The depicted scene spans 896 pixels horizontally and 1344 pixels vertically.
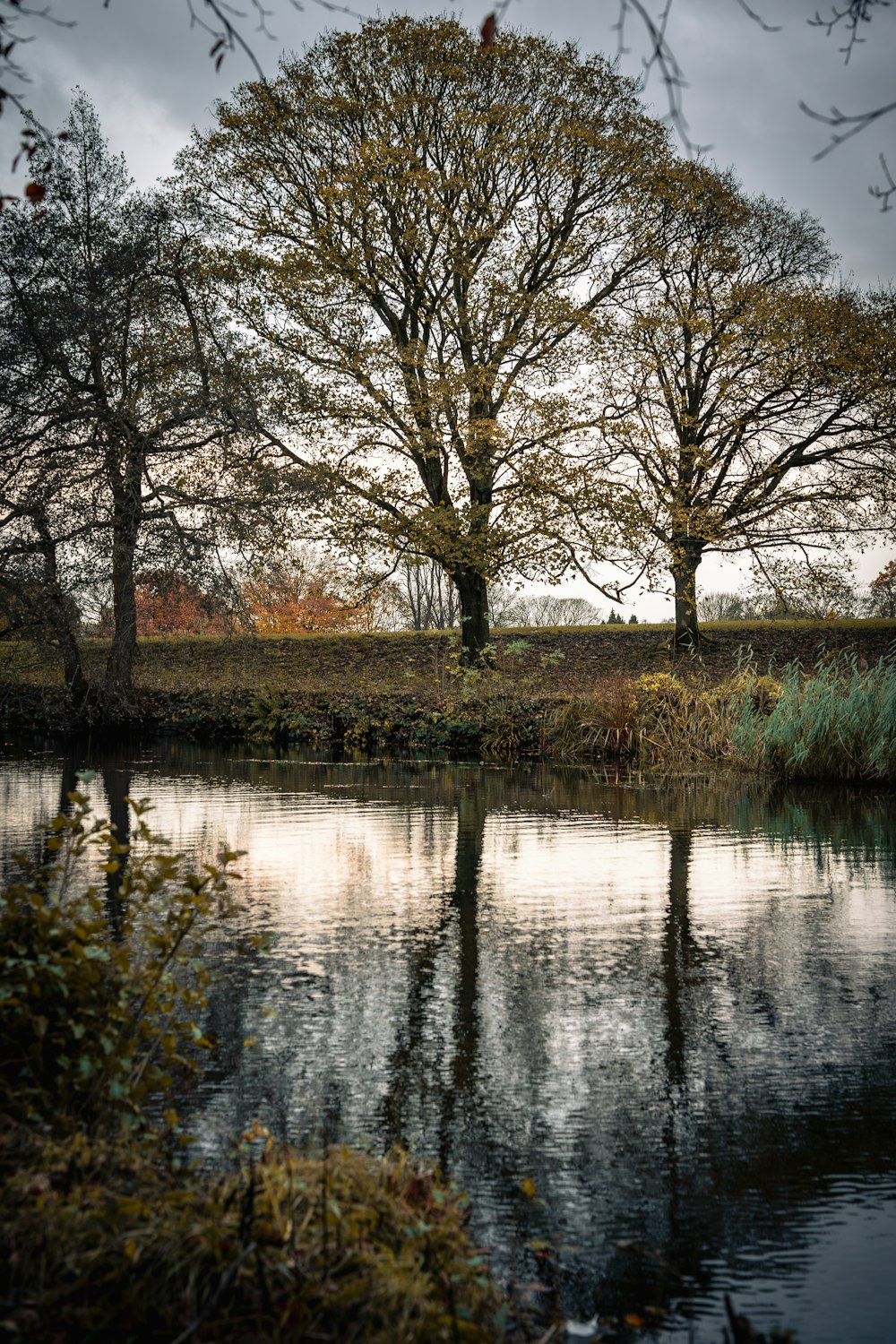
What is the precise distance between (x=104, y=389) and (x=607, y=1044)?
708 inches

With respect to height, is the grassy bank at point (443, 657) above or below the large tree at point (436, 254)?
below

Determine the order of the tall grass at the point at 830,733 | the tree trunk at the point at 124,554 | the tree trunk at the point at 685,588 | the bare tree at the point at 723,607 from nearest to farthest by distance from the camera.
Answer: the tall grass at the point at 830,733 → the tree trunk at the point at 124,554 → the tree trunk at the point at 685,588 → the bare tree at the point at 723,607

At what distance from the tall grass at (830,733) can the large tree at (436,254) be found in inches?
326

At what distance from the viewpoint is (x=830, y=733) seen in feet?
44.2

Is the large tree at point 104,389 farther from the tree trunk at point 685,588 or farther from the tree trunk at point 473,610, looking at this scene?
the tree trunk at point 685,588

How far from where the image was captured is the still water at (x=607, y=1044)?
2.76 meters

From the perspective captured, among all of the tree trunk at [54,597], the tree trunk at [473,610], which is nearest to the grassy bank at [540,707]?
the tree trunk at [54,597]

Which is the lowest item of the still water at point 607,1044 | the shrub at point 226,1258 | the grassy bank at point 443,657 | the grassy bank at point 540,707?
the still water at point 607,1044

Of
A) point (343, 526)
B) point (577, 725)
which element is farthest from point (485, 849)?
point (343, 526)

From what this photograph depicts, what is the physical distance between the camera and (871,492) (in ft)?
85.7

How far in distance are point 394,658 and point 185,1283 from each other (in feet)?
91.6

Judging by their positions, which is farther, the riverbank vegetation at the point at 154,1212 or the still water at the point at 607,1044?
the still water at the point at 607,1044

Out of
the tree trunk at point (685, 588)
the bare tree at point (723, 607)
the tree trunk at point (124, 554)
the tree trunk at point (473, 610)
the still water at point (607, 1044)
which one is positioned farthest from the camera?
the bare tree at point (723, 607)

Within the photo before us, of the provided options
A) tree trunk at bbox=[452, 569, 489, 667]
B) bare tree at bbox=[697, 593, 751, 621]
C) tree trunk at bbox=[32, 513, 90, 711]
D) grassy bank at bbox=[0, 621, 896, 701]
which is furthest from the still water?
bare tree at bbox=[697, 593, 751, 621]
